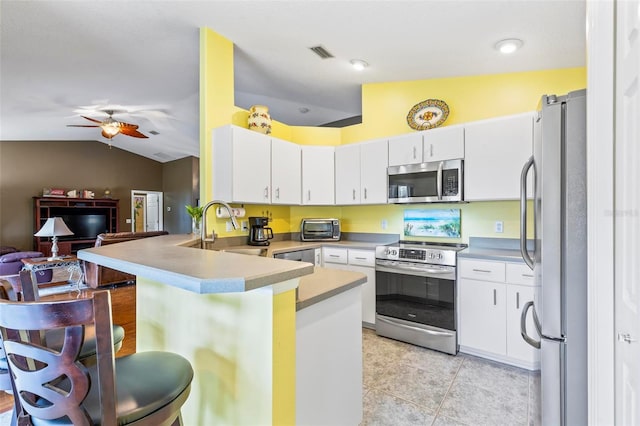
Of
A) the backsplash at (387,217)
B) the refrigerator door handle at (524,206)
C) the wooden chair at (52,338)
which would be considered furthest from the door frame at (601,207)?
the backsplash at (387,217)

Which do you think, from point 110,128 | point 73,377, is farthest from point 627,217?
point 110,128

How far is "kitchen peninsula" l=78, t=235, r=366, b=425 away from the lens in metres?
1.03

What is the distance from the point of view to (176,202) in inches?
392

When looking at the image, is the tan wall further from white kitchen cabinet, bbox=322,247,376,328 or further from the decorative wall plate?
the decorative wall plate

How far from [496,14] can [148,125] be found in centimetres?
670

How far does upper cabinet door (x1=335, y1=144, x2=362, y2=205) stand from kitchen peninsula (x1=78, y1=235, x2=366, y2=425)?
218 centimetres

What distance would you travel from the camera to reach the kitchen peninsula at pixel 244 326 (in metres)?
1.03

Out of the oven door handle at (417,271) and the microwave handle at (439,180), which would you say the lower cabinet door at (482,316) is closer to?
the oven door handle at (417,271)

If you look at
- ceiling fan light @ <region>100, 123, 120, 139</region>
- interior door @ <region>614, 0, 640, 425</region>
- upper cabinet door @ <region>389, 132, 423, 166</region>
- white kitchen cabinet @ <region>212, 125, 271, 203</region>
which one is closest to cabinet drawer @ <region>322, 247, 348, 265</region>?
white kitchen cabinet @ <region>212, 125, 271, 203</region>

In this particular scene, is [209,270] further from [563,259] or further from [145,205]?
[145,205]

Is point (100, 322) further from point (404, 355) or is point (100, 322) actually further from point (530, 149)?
point (530, 149)

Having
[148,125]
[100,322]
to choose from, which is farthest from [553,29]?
[148,125]

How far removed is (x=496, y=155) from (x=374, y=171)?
1.20m

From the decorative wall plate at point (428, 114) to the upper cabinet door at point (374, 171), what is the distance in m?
0.40
